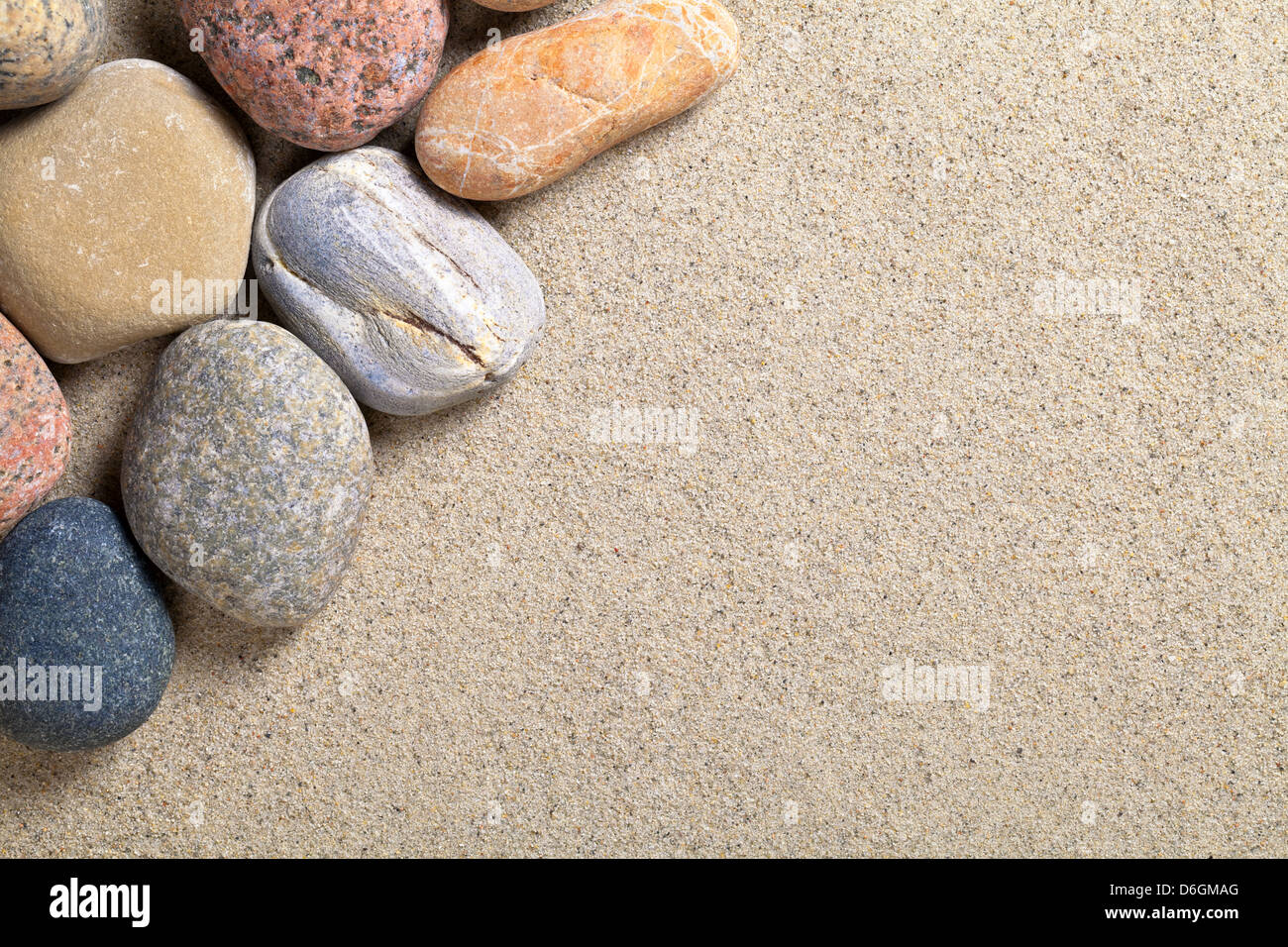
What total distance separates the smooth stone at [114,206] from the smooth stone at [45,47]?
0.06 meters

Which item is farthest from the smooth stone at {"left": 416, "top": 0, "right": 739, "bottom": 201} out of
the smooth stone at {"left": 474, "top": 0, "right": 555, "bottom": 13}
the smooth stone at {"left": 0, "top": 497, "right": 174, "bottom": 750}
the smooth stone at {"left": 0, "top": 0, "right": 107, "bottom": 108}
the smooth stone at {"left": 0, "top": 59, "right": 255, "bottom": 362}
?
the smooth stone at {"left": 0, "top": 497, "right": 174, "bottom": 750}

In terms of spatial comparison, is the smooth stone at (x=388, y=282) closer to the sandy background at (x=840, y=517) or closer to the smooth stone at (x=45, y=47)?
the sandy background at (x=840, y=517)

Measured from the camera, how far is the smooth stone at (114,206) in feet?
4.14

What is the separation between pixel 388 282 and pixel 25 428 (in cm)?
52

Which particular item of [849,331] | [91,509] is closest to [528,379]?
[849,331]

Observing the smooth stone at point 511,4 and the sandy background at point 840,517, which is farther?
the sandy background at point 840,517

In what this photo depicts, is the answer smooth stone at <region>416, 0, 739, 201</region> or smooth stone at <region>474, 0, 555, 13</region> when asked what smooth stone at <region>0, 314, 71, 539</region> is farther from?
smooth stone at <region>474, 0, 555, 13</region>

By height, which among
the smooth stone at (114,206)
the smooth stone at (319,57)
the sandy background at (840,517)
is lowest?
the sandy background at (840,517)

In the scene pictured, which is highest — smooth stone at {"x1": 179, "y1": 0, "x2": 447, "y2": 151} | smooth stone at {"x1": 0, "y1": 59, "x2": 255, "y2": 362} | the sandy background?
smooth stone at {"x1": 179, "y1": 0, "x2": 447, "y2": 151}

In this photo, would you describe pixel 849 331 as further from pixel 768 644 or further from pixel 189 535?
pixel 189 535

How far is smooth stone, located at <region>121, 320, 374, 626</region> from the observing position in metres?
1.25

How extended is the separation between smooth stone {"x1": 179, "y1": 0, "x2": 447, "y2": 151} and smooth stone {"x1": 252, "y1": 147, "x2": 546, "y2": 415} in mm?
66

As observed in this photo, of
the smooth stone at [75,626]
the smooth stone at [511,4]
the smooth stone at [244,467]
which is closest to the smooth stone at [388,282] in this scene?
the smooth stone at [244,467]
